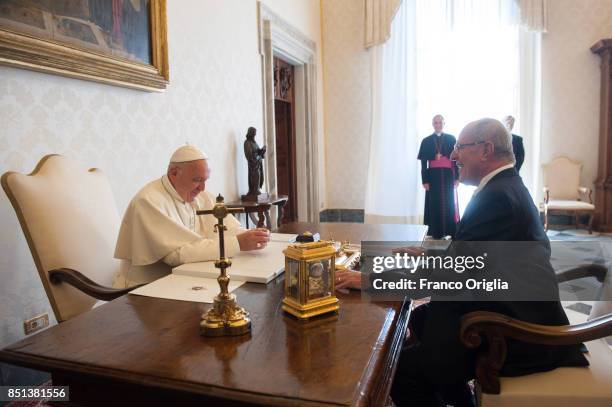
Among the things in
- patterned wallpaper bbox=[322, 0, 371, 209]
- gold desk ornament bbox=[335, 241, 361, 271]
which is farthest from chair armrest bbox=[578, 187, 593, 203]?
gold desk ornament bbox=[335, 241, 361, 271]

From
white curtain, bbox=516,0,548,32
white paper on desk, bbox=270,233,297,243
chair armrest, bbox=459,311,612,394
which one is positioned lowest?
chair armrest, bbox=459,311,612,394

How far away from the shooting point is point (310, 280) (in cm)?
140

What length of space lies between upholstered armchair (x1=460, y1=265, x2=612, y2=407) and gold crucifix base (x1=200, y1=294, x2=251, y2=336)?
0.71m

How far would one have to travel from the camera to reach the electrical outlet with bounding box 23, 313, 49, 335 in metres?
2.65

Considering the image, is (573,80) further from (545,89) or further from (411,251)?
(411,251)

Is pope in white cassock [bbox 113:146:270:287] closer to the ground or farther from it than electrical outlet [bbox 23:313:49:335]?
farther from it

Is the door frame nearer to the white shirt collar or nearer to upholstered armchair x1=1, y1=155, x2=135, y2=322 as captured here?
upholstered armchair x1=1, y1=155, x2=135, y2=322

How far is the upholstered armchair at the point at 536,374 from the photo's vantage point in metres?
1.53

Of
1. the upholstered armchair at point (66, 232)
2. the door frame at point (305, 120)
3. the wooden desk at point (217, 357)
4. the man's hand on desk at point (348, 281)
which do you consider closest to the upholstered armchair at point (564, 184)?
the door frame at point (305, 120)

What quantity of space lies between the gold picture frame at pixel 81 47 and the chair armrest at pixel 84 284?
1.15 m

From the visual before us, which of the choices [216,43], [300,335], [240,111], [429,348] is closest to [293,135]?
[240,111]

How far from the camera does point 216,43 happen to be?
15.3ft

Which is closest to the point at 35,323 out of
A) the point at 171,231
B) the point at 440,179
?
the point at 171,231

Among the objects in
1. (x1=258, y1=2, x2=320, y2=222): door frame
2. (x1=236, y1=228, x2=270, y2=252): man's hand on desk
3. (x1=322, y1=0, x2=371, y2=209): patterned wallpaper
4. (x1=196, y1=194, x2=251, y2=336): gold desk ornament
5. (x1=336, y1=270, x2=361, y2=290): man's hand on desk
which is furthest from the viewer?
(x1=322, y1=0, x2=371, y2=209): patterned wallpaper
